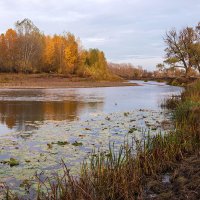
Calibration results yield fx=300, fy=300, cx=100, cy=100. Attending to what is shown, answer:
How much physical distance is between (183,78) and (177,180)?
5354 cm

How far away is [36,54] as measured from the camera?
7012cm

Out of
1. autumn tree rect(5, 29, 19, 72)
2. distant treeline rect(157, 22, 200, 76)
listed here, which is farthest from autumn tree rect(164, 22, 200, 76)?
autumn tree rect(5, 29, 19, 72)

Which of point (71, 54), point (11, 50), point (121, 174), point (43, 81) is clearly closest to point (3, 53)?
point (11, 50)

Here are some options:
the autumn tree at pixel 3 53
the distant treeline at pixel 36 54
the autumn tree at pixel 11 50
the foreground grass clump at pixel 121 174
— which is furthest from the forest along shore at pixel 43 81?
the foreground grass clump at pixel 121 174

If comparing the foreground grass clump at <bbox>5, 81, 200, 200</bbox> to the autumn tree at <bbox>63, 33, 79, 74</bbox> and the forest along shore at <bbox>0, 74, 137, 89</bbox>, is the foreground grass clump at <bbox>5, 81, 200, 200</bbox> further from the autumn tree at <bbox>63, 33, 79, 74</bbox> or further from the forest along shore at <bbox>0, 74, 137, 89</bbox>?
the autumn tree at <bbox>63, 33, 79, 74</bbox>

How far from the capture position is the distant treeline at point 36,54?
68.6 metres

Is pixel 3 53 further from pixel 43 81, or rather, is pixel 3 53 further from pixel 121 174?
pixel 121 174

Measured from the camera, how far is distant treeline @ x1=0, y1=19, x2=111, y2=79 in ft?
225

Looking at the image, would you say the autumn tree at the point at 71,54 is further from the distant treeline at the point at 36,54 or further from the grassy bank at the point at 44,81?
the grassy bank at the point at 44,81

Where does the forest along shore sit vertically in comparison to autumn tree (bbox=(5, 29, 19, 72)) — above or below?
below

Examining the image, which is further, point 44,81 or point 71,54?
point 71,54

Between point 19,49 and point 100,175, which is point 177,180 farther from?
point 19,49

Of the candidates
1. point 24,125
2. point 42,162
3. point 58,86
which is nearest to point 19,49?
point 58,86

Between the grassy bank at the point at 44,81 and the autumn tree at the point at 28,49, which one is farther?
the autumn tree at the point at 28,49
